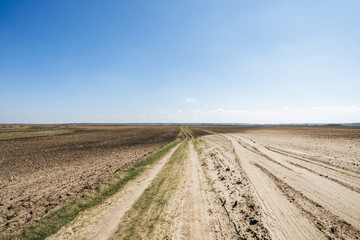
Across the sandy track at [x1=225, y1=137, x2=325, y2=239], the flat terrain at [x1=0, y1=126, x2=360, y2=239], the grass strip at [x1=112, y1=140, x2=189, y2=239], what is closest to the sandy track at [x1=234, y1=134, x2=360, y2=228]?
the flat terrain at [x1=0, y1=126, x2=360, y2=239]

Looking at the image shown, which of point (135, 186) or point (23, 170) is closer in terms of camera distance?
point (135, 186)

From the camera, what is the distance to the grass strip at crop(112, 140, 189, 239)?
5365 millimetres

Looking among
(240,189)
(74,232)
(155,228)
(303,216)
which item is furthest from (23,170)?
(303,216)

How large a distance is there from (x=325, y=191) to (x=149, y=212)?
8678 mm

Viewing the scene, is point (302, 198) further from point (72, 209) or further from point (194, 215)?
point (72, 209)

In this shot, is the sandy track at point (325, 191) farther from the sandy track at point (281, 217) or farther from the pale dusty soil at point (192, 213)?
the pale dusty soil at point (192, 213)

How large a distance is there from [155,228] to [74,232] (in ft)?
9.29

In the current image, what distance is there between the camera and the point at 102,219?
629 cm

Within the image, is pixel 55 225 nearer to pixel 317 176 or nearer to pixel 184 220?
pixel 184 220

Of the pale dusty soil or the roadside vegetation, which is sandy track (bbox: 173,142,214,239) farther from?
the roadside vegetation

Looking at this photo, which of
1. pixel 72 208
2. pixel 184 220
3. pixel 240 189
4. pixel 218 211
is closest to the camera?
pixel 184 220

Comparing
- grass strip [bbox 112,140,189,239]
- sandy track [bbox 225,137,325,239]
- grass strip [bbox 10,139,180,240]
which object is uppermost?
sandy track [bbox 225,137,325,239]

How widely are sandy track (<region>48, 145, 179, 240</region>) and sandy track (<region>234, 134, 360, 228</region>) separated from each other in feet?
27.6

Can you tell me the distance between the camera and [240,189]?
342 inches
